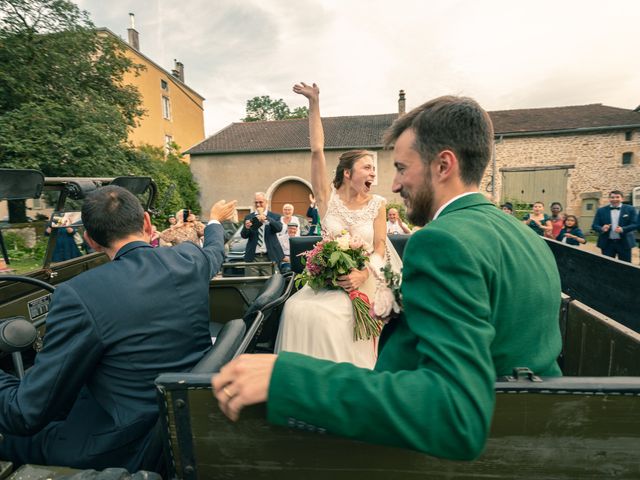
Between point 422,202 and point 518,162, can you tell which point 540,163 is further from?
point 422,202

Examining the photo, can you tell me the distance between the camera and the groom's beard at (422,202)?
3.97ft

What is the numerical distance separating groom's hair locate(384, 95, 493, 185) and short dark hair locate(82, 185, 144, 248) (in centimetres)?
145

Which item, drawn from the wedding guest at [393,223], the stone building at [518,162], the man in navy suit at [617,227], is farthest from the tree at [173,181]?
the man in navy suit at [617,227]

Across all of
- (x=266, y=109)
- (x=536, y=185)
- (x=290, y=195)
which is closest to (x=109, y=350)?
(x=290, y=195)

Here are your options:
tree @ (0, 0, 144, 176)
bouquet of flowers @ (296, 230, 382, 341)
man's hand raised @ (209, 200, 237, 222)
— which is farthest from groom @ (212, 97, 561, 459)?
tree @ (0, 0, 144, 176)

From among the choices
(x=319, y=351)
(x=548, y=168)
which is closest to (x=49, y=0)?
(x=319, y=351)

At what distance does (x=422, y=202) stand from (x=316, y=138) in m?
2.50

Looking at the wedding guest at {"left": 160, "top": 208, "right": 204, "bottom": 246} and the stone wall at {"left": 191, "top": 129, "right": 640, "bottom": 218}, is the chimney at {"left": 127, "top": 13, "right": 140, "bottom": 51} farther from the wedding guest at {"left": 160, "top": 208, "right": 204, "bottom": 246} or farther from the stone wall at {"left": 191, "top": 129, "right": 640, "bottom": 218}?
the wedding guest at {"left": 160, "top": 208, "right": 204, "bottom": 246}

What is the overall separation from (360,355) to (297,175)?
2143cm

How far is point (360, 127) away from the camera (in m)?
26.1

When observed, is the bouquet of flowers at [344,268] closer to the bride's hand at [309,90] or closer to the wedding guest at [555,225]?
the bride's hand at [309,90]

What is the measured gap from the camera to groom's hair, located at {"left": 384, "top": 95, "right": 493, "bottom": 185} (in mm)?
1165

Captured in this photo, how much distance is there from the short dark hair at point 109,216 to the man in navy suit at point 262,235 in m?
5.18

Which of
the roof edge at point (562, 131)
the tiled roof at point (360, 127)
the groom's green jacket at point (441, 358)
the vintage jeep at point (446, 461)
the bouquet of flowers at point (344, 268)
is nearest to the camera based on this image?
the groom's green jacket at point (441, 358)
